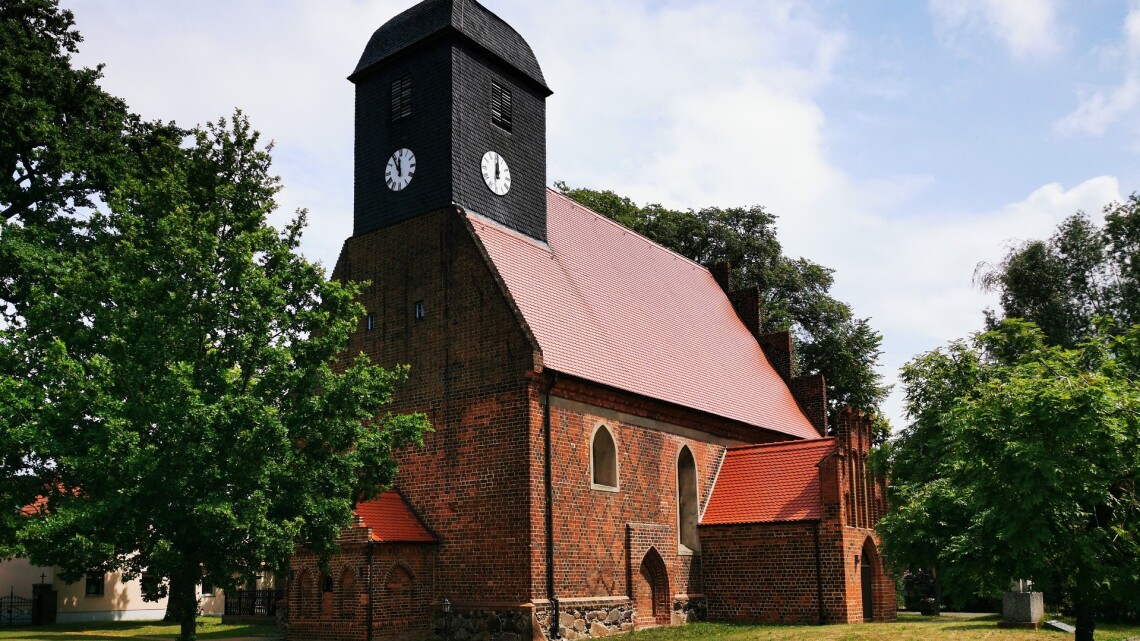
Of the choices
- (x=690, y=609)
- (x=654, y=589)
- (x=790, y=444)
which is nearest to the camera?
(x=654, y=589)

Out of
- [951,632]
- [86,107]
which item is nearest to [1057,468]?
[951,632]

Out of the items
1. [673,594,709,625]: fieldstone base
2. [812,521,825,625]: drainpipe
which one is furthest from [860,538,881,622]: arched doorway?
[673,594,709,625]: fieldstone base

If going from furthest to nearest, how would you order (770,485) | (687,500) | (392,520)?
(687,500) < (770,485) < (392,520)

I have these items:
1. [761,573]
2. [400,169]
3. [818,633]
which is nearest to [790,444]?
[761,573]

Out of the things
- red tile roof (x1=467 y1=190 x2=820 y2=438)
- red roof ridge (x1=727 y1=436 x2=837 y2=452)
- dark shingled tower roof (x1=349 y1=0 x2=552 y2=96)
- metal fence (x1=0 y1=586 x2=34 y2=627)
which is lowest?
metal fence (x1=0 y1=586 x2=34 y2=627)

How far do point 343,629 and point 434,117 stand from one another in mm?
11740

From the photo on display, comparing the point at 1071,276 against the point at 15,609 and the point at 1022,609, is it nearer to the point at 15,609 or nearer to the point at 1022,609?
the point at 1022,609

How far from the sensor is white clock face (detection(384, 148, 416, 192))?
23.5 metres

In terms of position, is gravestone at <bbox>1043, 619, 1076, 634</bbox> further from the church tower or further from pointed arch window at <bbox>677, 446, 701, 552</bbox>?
the church tower

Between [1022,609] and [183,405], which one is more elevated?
[183,405]

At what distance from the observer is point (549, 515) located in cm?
2028

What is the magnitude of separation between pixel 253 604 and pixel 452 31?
1814cm

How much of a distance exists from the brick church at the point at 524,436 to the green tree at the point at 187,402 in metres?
3.02

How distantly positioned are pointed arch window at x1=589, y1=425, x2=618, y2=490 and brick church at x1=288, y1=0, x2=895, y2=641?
38mm
